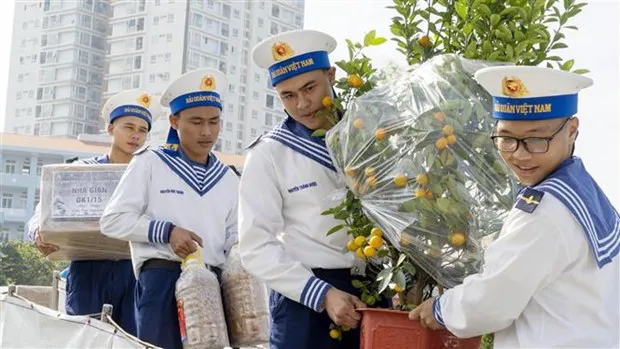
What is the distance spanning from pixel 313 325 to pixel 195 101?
1.55 m

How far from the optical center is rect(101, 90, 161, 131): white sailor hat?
5906 mm

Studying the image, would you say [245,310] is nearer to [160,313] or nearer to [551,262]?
[160,313]

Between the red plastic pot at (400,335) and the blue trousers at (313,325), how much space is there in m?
0.39

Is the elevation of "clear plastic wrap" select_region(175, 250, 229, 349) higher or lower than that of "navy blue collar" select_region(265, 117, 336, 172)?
lower

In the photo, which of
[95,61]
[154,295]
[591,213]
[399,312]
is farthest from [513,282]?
[95,61]

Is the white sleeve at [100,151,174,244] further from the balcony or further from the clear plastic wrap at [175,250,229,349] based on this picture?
the balcony

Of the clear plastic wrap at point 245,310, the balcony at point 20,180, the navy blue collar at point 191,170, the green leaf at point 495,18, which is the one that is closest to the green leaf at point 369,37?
the green leaf at point 495,18

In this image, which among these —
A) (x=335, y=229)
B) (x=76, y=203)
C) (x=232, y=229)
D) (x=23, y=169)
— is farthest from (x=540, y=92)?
(x=23, y=169)

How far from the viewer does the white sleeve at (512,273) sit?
2588mm

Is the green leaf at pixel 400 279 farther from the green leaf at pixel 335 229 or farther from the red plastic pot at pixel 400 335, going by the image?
the green leaf at pixel 335 229

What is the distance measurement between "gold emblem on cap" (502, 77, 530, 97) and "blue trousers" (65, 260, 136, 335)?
10.6 ft

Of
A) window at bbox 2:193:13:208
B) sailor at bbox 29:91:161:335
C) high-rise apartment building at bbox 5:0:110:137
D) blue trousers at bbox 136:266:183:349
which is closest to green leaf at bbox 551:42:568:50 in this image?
blue trousers at bbox 136:266:183:349

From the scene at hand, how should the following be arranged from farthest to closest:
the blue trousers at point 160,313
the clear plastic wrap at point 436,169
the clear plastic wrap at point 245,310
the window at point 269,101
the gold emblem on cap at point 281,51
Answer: the window at point 269,101 < the blue trousers at point 160,313 < the clear plastic wrap at point 245,310 < the gold emblem on cap at point 281,51 < the clear plastic wrap at point 436,169

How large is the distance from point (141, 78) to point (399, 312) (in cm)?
6558
